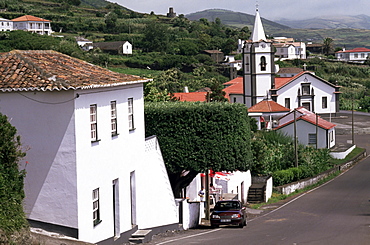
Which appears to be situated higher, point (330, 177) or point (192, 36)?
point (192, 36)

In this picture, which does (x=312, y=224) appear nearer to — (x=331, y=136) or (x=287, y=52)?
(x=331, y=136)

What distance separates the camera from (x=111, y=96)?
21.0 meters

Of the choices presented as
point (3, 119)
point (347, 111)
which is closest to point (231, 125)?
point (3, 119)

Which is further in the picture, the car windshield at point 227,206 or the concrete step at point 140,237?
the car windshield at point 227,206

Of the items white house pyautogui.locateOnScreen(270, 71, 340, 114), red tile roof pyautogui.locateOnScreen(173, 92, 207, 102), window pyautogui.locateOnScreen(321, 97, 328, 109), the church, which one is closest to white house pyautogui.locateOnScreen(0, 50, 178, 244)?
red tile roof pyautogui.locateOnScreen(173, 92, 207, 102)

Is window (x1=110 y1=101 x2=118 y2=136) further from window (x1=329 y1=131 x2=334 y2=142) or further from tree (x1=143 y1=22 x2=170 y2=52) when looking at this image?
tree (x1=143 y1=22 x2=170 y2=52)

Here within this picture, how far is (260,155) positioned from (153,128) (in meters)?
18.6

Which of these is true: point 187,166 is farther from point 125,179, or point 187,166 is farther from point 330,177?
point 330,177

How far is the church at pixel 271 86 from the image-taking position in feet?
297

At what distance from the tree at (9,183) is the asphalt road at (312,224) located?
8321 mm

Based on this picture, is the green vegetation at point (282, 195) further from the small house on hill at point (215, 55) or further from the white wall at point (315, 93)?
the small house on hill at point (215, 55)

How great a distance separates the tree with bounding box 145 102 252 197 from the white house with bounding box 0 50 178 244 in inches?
305

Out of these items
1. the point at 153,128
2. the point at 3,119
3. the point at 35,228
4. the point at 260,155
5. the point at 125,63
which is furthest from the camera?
the point at 125,63

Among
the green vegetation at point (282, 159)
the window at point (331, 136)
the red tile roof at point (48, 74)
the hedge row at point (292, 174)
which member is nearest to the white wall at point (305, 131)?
the window at point (331, 136)
